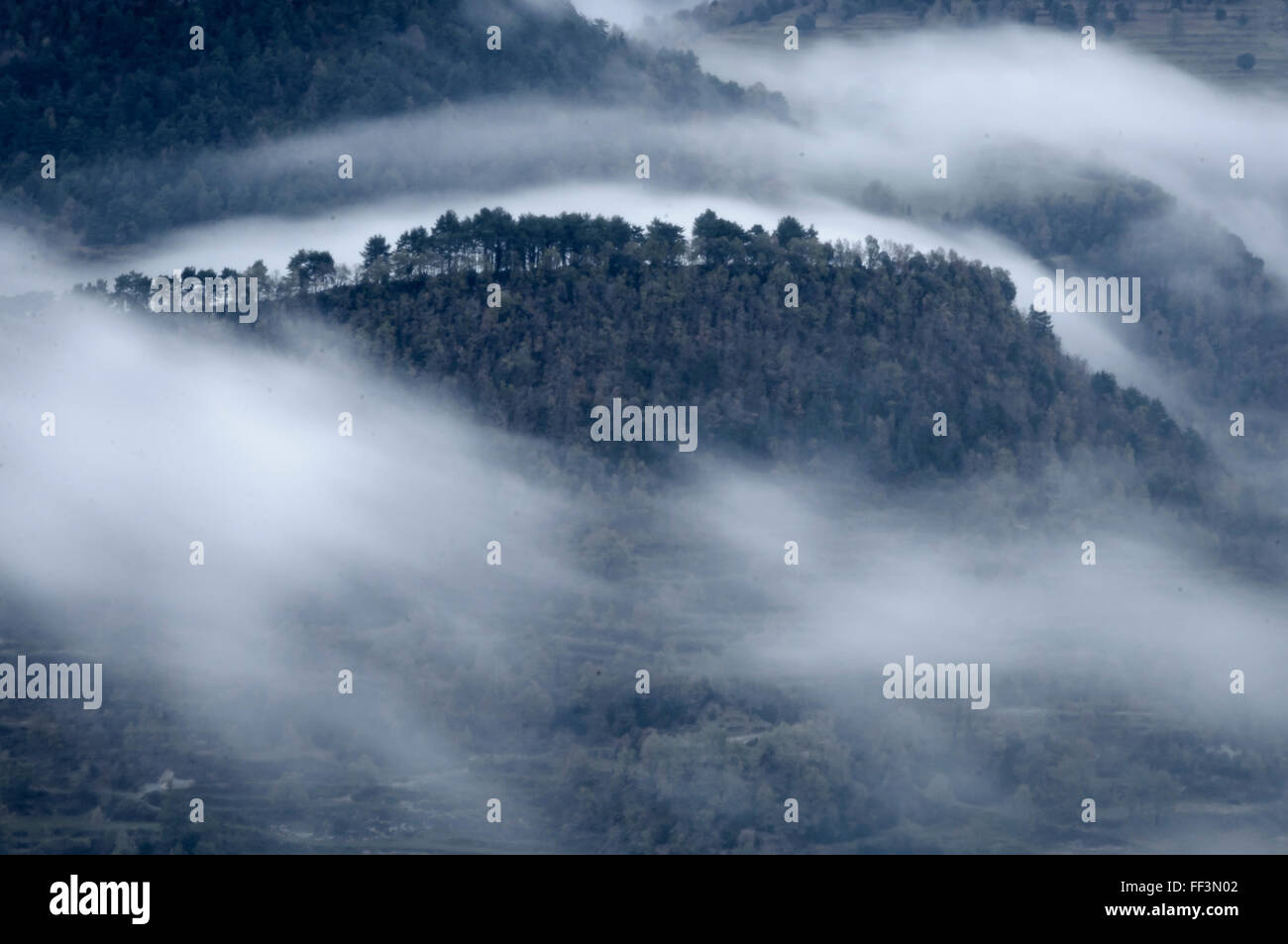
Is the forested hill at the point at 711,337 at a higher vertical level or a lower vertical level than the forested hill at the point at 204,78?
lower

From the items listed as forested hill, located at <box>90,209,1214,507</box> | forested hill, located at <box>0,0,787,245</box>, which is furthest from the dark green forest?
forested hill, located at <box>0,0,787,245</box>

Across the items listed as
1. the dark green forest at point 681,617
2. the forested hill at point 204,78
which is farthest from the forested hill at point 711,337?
the forested hill at point 204,78

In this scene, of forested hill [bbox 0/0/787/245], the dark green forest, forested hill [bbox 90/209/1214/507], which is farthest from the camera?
forested hill [bbox 0/0/787/245]

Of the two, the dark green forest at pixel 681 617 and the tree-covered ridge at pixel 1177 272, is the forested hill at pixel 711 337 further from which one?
the tree-covered ridge at pixel 1177 272

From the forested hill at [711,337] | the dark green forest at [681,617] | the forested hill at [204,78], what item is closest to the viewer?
the dark green forest at [681,617]

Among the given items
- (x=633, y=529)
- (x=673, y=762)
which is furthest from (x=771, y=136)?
(x=673, y=762)

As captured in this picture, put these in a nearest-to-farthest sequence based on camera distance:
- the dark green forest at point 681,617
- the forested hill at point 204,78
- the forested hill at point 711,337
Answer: the dark green forest at point 681,617, the forested hill at point 711,337, the forested hill at point 204,78

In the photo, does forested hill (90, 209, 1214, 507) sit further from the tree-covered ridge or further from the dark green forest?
the tree-covered ridge

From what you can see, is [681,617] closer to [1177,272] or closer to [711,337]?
[711,337]
